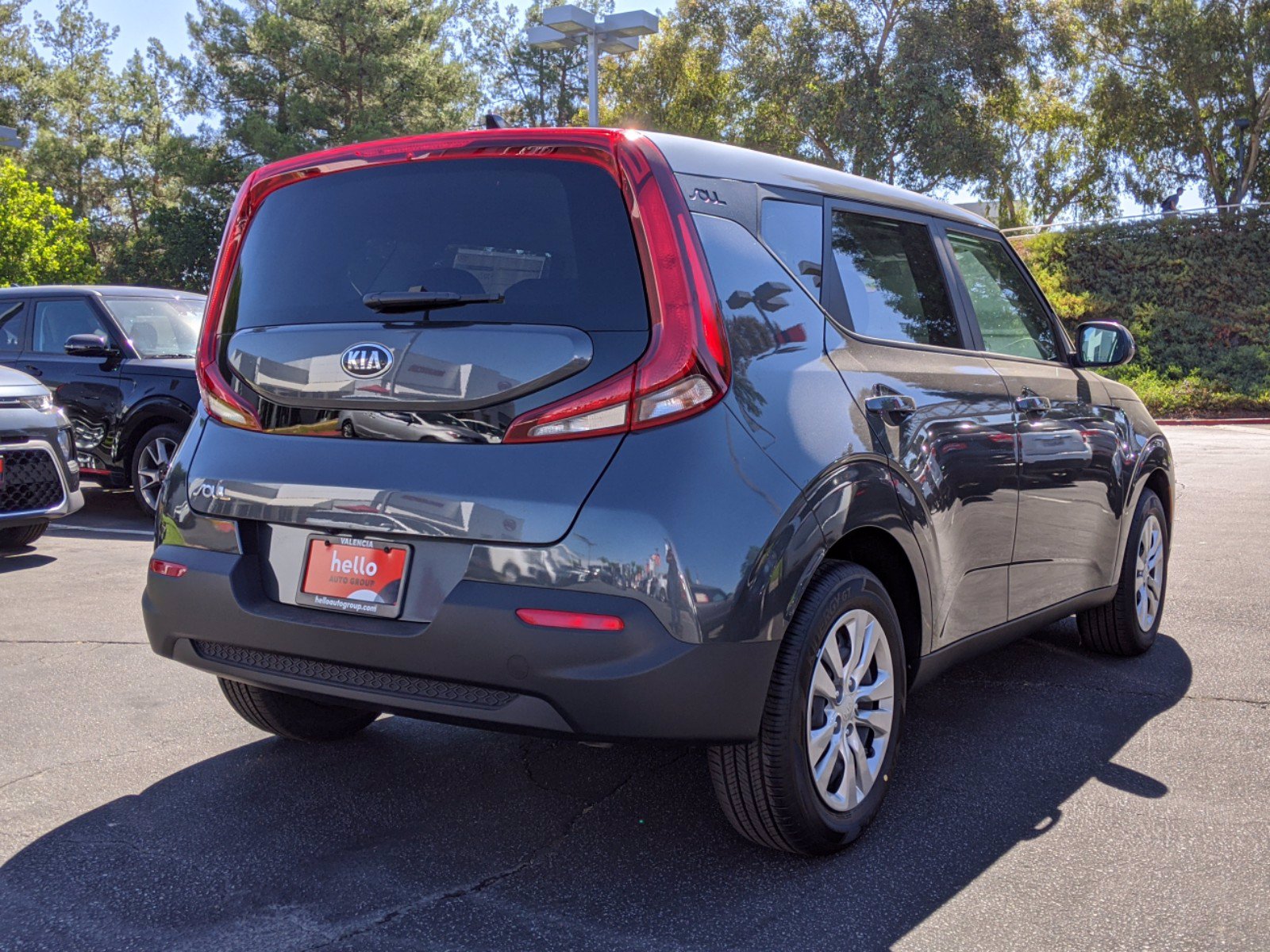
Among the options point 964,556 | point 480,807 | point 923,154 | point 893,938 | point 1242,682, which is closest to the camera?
point 893,938

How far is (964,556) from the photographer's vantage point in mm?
3635

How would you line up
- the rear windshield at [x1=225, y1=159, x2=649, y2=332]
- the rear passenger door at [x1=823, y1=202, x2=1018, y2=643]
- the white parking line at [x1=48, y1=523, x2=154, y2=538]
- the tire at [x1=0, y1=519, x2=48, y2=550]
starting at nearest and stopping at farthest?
the rear windshield at [x1=225, y1=159, x2=649, y2=332] < the rear passenger door at [x1=823, y1=202, x2=1018, y2=643] < the tire at [x1=0, y1=519, x2=48, y2=550] < the white parking line at [x1=48, y1=523, x2=154, y2=538]

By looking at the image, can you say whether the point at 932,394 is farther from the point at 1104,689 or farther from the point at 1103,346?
the point at 1104,689

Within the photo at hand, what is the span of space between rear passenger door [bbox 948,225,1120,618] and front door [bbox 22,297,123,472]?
22.1 ft

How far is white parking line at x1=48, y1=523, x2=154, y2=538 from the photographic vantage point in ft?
28.1

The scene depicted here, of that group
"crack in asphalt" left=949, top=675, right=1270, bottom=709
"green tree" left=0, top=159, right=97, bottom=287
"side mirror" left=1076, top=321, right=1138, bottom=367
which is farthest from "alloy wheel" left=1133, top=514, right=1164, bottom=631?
"green tree" left=0, top=159, right=97, bottom=287

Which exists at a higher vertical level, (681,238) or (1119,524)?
(681,238)

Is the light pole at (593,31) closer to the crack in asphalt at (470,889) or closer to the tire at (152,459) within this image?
the tire at (152,459)

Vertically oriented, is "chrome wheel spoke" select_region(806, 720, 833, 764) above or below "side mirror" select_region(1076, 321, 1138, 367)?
below

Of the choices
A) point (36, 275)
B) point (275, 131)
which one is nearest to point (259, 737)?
point (36, 275)

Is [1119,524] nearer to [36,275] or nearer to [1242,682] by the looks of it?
[1242,682]

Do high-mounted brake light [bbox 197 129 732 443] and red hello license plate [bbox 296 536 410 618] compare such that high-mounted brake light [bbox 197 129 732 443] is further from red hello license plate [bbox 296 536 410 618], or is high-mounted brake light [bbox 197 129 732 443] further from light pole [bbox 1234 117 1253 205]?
light pole [bbox 1234 117 1253 205]

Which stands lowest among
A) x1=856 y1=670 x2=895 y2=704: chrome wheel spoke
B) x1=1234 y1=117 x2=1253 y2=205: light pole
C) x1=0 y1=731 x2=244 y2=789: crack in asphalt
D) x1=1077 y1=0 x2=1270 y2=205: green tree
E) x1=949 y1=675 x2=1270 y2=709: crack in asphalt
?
x1=949 y1=675 x2=1270 y2=709: crack in asphalt

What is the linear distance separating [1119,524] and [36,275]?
75.2ft
